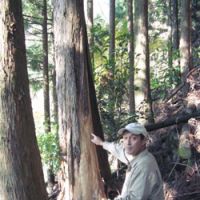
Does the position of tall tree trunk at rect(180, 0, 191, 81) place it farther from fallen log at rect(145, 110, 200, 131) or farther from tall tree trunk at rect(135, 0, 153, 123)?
fallen log at rect(145, 110, 200, 131)

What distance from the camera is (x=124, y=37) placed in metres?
11.4

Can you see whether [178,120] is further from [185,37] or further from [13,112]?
[185,37]

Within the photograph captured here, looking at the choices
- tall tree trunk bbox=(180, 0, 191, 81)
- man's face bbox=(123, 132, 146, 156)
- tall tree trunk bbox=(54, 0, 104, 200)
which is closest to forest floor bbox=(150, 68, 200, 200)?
tall tree trunk bbox=(54, 0, 104, 200)

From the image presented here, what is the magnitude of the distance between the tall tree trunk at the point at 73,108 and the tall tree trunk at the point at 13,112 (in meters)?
0.62

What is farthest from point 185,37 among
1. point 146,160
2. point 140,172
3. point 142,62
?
point 140,172

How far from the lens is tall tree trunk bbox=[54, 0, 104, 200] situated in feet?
22.1

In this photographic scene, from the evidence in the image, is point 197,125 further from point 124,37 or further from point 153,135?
point 124,37

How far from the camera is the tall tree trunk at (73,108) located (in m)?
6.74

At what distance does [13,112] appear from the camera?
6352 mm

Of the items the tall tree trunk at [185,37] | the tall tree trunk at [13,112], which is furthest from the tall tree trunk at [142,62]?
the tall tree trunk at [13,112]

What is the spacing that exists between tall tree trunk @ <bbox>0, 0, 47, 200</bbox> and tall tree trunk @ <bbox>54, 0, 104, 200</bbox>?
2.03 feet

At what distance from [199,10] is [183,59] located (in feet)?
41.0

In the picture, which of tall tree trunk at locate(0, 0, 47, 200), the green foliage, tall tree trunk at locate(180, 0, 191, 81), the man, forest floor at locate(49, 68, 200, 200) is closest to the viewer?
the man

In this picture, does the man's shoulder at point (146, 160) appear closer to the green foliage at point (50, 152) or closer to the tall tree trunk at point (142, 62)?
the green foliage at point (50, 152)
